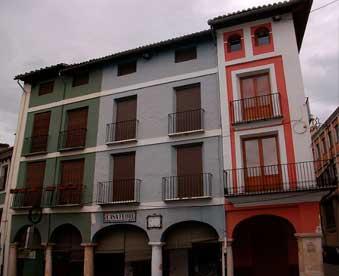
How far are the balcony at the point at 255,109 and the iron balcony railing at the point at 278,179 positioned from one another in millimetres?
2010

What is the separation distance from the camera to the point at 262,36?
15422mm

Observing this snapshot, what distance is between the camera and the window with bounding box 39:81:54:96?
20094 mm

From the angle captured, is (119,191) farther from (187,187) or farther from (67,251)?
(67,251)

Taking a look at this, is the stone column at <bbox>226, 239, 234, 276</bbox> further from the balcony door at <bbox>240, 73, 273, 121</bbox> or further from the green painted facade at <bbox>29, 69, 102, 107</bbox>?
the green painted facade at <bbox>29, 69, 102, 107</bbox>

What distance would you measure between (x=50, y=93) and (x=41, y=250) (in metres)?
8.29

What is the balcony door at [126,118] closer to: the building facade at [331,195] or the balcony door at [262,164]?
the balcony door at [262,164]

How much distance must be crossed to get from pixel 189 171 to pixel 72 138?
6550 millimetres

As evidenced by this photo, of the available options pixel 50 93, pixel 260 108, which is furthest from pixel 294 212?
pixel 50 93

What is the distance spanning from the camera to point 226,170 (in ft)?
46.3

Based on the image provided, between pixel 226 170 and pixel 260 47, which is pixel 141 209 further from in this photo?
pixel 260 47

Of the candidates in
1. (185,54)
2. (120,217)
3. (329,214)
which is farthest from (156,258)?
(329,214)

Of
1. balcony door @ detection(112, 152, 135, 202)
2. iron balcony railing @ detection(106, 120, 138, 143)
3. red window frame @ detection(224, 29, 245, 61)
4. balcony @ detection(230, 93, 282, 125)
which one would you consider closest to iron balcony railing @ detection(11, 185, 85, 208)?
balcony door @ detection(112, 152, 135, 202)

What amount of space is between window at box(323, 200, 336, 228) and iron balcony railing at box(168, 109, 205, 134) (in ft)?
66.6

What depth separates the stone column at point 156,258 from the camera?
14.2 m
